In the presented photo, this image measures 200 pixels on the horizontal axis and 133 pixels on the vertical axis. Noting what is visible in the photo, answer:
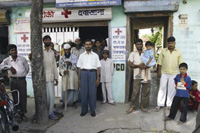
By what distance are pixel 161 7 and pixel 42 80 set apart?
12.2 ft

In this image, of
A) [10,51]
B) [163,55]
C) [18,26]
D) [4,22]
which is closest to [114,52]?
[163,55]

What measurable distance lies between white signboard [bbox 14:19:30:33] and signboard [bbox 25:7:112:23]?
36 centimetres

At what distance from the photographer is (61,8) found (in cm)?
632

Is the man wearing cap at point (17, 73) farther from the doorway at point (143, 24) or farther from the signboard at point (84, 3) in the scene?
the doorway at point (143, 24)

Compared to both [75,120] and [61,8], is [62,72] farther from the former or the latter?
[61,8]

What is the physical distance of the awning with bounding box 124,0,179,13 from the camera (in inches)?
221

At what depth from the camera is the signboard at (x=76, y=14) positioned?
6.05m

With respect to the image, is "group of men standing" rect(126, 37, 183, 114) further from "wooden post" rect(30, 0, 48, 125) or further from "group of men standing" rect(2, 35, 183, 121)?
"wooden post" rect(30, 0, 48, 125)

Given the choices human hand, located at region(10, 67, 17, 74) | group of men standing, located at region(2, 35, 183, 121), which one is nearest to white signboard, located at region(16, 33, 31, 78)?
group of men standing, located at region(2, 35, 183, 121)

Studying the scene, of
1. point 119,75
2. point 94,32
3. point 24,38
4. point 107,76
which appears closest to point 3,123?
point 107,76

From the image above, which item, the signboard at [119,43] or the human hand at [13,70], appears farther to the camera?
the signboard at [119,43]

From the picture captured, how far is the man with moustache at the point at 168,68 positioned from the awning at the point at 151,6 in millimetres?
1046

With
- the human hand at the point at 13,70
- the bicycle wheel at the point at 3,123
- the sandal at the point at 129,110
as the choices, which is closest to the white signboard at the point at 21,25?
the human hand at the point at 13,70

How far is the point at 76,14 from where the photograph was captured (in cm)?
625
